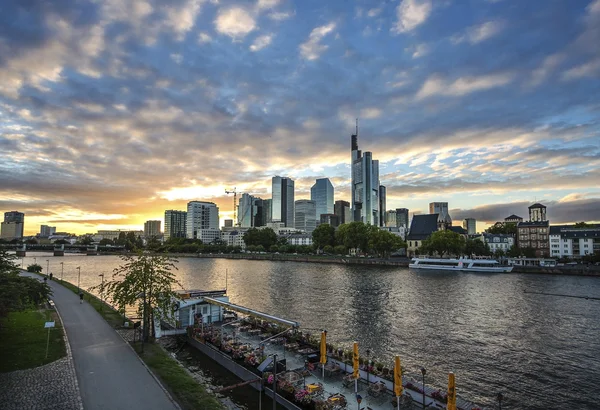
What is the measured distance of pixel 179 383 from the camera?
23500 mm

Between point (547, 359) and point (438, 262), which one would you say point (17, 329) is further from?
point (438, 262)

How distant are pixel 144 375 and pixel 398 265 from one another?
139 metres

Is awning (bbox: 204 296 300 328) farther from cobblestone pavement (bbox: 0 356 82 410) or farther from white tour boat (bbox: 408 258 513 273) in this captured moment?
white tour boat (bbox: 408 258 513 273)

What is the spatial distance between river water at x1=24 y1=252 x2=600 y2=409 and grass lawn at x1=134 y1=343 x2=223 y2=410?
17638mm

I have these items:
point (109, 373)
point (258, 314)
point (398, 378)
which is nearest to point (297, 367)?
point (258, 314)

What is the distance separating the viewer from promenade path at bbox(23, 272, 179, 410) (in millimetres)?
19797

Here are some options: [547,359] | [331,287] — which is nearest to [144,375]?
[547,359]

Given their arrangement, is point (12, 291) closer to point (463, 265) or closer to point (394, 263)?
point (463, 265)

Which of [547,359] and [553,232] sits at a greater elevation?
[553,232]

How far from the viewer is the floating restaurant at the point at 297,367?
2030 cm

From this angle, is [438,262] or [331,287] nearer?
[331,287]

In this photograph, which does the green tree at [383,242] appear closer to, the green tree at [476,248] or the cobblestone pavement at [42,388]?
the green tree at [476,248]

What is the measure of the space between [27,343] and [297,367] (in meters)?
22.9

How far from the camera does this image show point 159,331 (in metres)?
37.3
